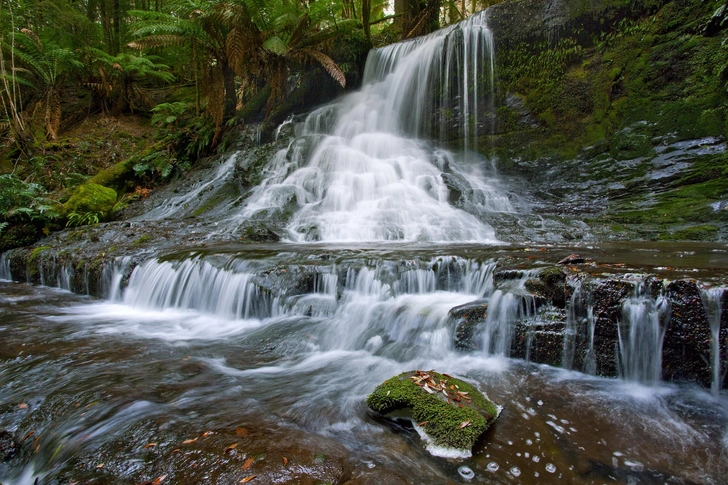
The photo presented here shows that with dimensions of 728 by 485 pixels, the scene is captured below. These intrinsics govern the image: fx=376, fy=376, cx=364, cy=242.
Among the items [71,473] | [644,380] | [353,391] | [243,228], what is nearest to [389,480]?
[353,391]

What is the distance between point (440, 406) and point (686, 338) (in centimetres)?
203

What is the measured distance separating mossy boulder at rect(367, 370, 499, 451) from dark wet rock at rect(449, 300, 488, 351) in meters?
1.02

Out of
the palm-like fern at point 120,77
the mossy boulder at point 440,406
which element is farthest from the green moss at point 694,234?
the palm-like fern at point 120,77

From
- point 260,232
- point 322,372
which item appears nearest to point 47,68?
point 260,232

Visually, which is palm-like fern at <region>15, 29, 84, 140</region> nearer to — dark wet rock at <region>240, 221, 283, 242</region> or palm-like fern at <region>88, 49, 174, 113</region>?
palm-like fern at <region>88, 49, 174, 113</region>

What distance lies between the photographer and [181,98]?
1741 centimetres

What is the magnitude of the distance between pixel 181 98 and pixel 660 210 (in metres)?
18.4

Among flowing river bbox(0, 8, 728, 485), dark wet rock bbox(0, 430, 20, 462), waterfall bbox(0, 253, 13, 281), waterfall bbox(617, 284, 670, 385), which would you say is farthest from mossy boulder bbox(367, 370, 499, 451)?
waterfall bbox(0, 253, 13, 281)

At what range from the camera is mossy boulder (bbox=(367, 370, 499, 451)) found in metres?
2.15

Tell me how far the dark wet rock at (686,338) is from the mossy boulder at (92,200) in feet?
37.5

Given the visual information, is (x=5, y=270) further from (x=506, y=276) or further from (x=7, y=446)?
(x=506, y=276)

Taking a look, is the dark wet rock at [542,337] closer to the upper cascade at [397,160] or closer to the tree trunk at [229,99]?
the upper cascade at [397,160]

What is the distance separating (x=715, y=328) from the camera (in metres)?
2.70

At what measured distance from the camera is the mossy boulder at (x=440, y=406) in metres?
2.15
